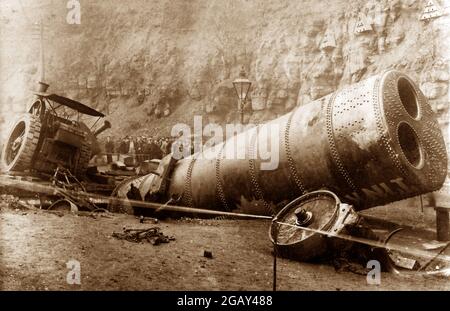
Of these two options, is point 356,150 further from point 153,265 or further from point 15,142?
point 15,142

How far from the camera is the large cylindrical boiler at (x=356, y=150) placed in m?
5.68

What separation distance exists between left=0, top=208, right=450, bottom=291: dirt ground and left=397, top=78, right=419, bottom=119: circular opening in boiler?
2587 mm

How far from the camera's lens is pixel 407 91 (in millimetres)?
6461

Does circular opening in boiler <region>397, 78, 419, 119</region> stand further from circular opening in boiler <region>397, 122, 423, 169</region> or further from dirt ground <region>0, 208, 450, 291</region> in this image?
dirt ground <region>0, 208, 450, 291</region>

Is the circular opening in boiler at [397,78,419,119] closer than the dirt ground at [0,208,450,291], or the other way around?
the dirt ground at [0,208,450,291]

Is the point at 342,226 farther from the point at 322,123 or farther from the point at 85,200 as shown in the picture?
the point at 85,200

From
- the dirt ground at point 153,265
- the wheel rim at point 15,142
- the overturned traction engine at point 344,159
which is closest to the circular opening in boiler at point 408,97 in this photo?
the overturned traction engine at point 344,159

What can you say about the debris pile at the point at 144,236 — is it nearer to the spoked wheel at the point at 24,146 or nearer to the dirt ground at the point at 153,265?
the dirt ground at the point at 153,265

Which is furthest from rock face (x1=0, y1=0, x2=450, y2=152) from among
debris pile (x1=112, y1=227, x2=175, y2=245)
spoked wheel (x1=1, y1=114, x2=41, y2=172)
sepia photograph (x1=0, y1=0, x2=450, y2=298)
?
spoked wheel (x1=1, y1=114, x2=41, y2=172)

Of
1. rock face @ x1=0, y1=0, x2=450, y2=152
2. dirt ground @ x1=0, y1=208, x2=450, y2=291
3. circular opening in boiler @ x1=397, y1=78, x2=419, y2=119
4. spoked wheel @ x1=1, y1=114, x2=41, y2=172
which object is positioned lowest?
dirt ground @ x1=0, y1=208, x2=450, y2=291

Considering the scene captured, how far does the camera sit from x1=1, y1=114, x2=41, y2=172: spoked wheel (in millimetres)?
9672

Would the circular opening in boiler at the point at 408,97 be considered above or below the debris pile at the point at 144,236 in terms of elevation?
above

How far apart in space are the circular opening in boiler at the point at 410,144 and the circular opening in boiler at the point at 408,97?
0.31 meters

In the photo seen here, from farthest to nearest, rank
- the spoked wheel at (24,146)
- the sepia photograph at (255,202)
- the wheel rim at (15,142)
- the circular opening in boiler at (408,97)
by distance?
the wheel rim at (15,142) < the spoked wheel at (24,146) < the circular opening in boiler at (408,97) < the sepia photograph at (255,202)
